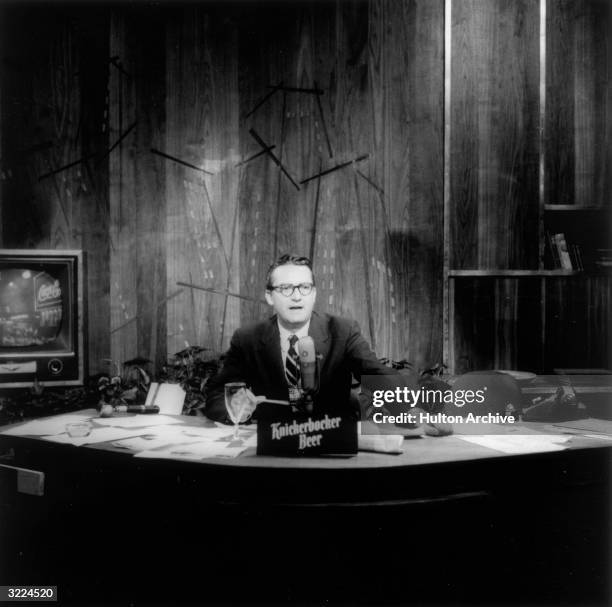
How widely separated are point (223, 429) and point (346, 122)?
1740 mm

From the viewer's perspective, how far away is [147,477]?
149 cm

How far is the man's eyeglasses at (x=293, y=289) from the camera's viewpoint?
2.12 meters

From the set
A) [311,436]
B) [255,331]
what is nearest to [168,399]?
[255,331]

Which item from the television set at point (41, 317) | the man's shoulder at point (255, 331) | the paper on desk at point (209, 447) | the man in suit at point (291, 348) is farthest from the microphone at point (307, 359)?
the television set at point (41, 317)

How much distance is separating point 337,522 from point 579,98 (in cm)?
238

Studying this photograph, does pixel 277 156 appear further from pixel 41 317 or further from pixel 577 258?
pixel 577 258

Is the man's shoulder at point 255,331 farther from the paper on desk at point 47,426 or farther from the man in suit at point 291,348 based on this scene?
the paper on desk at point 47,426

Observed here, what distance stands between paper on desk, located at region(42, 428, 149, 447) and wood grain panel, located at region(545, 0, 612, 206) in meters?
2.30

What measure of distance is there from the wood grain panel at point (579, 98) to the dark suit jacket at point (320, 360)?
143 cm

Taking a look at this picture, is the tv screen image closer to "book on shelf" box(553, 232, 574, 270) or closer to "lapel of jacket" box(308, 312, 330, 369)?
"lapel of jacket" box(308, 312, 330, 369)

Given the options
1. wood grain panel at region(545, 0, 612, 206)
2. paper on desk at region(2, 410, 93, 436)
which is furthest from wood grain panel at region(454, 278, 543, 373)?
paper on desk at region(2, 410, 93, 436)

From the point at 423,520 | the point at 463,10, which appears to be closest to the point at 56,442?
the point at 423,520

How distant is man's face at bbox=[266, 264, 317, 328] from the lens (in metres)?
2.12

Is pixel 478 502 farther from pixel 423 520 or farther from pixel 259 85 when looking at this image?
pixel 259 85
